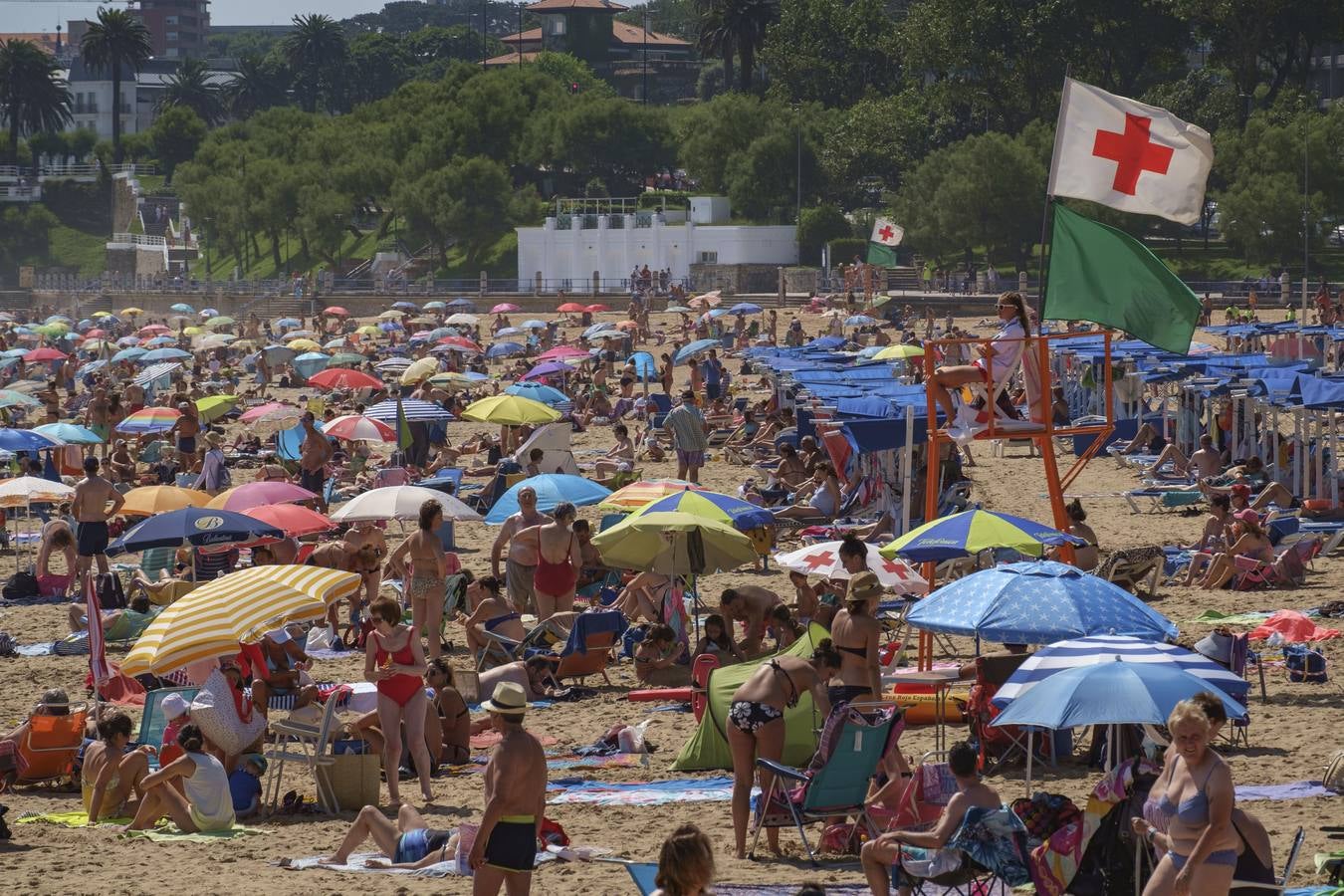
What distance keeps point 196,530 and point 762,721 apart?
A: 6671 millimetres

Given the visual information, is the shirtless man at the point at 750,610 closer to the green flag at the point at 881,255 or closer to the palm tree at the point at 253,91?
the green flag at the point at 881,255

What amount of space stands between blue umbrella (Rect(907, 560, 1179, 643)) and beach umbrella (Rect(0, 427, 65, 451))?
12.6 meters

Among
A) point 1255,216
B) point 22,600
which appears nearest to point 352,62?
point 1255,216

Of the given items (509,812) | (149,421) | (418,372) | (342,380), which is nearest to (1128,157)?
(509,812)

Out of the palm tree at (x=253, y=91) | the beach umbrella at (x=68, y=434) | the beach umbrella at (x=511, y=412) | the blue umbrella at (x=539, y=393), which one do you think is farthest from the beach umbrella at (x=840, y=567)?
the palm tree at (x=253, y=91)

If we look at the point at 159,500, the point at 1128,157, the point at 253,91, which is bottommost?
the point at 159,500

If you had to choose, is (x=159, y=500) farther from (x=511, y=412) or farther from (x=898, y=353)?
(x=898, y=353)

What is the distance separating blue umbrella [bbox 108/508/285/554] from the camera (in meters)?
13.1

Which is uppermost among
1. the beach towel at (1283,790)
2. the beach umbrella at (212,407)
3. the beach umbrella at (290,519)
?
the beach umbrella at (290,519)

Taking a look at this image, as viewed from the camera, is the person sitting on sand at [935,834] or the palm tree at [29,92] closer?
the person sitting on sand at [935,834]

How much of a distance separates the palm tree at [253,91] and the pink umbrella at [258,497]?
111 meters

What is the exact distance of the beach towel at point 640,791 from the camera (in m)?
8.70

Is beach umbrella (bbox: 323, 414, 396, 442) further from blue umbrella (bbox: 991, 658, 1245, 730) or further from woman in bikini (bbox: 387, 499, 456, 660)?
blue umbrella (bbox: 991, 658, 1245, 730)

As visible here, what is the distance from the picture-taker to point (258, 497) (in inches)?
578
